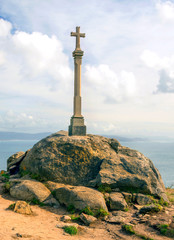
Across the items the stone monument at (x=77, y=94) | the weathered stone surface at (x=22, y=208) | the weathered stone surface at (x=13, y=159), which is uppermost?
the stone monument at (x=77, y=94)

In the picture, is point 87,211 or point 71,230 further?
point 87,211

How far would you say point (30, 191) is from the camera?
37.9ft

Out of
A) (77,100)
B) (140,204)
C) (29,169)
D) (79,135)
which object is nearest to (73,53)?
(77,100)

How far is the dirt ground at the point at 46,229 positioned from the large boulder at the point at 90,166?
2.90 m

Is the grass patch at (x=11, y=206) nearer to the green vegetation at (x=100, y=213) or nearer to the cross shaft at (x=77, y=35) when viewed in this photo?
the green vegetation at (x=100, y=213)

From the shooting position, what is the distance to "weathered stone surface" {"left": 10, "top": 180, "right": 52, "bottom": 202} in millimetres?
11465

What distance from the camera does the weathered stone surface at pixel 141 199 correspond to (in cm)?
1223

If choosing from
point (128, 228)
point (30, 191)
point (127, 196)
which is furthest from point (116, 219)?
point (30, 191)

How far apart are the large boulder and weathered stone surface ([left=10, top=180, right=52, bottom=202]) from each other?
45.3 inches

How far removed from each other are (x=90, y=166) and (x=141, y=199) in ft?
11.5

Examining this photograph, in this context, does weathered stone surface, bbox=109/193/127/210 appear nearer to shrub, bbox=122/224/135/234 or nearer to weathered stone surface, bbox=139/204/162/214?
weathered stone surface, bbox=139/204/162/214

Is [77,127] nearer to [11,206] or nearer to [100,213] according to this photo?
[100,213]

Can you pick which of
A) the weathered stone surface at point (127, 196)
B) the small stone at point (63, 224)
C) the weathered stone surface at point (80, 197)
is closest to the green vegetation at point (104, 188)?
the weathered stone surface at point (80, 197)

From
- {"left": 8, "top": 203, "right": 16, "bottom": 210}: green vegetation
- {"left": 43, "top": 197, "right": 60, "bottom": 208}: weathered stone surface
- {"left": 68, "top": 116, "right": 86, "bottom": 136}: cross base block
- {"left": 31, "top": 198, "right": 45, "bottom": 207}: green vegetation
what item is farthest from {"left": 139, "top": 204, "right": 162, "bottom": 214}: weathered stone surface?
{"left": 68, "top": 116, "right": 86, "bottom": 136}: cross base block
